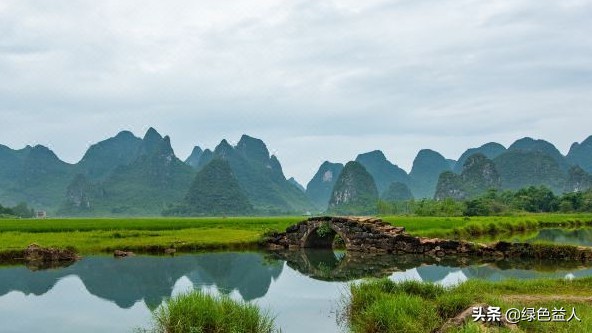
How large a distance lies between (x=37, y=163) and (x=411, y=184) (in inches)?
4694

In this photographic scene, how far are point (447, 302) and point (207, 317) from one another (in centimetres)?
436

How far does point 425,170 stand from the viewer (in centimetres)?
18200

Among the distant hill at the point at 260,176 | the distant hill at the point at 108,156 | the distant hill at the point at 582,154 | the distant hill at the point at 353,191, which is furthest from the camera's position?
the distant hill at the point at 108,156

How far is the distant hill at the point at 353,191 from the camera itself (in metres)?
116

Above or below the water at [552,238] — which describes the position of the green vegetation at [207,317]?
above

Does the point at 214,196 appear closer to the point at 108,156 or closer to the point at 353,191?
the point at 353,191

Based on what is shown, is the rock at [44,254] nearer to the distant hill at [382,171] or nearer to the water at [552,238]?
the water at [552,238]

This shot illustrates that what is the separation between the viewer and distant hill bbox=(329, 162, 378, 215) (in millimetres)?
115688

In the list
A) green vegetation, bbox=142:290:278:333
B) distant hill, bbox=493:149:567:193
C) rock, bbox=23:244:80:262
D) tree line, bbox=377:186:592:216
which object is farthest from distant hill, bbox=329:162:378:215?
green vegetation, bbox=142:290:278:333

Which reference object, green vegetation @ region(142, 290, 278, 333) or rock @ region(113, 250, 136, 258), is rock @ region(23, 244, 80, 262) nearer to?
rock @ region(113, 250, 136, 258)

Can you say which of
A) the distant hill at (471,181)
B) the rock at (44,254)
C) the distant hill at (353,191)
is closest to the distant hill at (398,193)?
the distant hill at (353,191)

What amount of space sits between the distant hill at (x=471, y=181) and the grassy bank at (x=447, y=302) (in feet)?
299

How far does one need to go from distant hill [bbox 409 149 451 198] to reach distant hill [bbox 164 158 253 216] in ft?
258

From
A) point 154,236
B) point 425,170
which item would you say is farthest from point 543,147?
point 154,236
